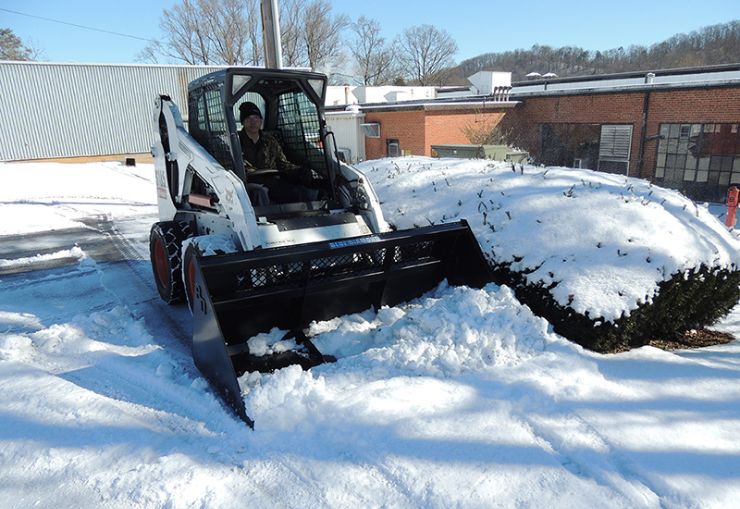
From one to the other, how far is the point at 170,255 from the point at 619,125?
1817 cm

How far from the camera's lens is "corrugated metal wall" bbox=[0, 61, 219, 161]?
1875 centimetres

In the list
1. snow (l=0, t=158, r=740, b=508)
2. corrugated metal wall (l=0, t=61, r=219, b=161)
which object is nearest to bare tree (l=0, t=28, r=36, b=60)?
corrugated metal wall (l=0, t=61, r=219, b=161)

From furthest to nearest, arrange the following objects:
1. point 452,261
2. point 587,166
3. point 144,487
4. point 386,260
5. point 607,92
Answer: point 587,166
point 607,92
point 452,261
point 386,260
point 144,487

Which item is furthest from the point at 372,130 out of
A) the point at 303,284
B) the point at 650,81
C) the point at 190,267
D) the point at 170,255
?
the point at 303,284

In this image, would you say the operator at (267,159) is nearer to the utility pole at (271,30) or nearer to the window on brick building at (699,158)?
the utility pole at (271,30)

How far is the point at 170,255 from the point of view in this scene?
5148 millimetres

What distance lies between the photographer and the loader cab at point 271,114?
179 inches

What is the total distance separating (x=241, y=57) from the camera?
161 ft

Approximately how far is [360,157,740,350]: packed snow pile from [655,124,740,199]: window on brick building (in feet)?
40.5

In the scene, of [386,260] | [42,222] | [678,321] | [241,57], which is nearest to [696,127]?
[678,321]

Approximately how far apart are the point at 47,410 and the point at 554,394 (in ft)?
11.0

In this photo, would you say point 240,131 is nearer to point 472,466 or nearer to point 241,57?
point 472,466

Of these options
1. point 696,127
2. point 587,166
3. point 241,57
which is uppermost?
point 241,57

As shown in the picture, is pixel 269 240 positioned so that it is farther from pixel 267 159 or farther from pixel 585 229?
pixel 585 229
